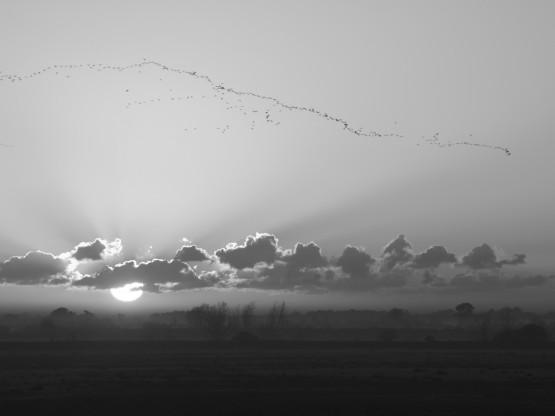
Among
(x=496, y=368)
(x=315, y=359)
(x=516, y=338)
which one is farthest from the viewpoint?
(x=516, y=338)

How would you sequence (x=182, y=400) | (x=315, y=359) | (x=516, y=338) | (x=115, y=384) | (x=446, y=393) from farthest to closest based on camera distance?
(x=516, y=338)
(x=315, y=359)
(x=115, y=384)
(x=446, y=393)
(x=182, y=400)

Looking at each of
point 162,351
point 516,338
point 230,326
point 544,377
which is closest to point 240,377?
point 544,377

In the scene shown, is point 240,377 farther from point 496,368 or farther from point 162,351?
point 162,351

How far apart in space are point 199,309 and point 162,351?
65.5 meters

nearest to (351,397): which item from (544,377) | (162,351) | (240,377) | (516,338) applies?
(240,377)

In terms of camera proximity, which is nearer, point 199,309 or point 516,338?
point 516,338

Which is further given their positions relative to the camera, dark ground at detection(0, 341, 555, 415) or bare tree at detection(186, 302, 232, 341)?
bare tree at detection(186, 302, 232, 341)

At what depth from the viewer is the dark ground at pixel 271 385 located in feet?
169

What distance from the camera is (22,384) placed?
67.9 meters

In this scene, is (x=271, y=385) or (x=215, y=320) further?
(x=215, y=320)

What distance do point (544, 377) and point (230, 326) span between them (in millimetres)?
119989

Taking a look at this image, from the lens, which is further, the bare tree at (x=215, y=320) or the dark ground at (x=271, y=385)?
the bare tree at (x=215, y=320)

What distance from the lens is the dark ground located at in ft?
169

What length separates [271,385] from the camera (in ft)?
218
